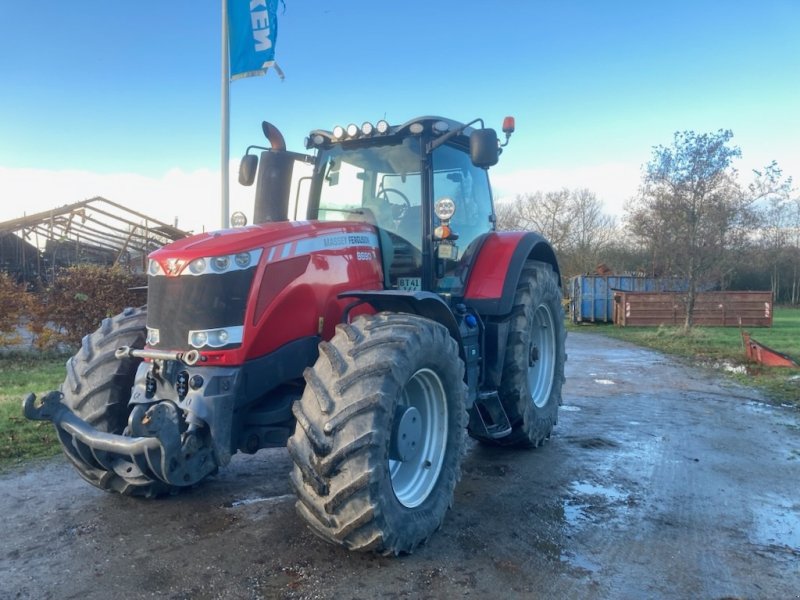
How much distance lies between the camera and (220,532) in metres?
3.95

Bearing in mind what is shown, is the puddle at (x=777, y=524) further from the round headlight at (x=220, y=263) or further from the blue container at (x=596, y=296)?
the blue container at (x=596, y=296)

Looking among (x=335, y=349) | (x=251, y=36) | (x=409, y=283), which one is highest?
(x=251, y=36)

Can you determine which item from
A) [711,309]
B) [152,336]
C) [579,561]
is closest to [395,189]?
[152,336]

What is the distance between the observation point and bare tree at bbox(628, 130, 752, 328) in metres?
16.7

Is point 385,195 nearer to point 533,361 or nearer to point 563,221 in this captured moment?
point 533,361

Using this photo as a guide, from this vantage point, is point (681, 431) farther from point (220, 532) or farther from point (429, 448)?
point (220, 532)

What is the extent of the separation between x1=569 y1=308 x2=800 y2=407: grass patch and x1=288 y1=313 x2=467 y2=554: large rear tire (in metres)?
6.80

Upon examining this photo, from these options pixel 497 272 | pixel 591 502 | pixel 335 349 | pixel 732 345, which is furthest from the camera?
pixel 732 345

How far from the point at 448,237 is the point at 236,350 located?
1964mm

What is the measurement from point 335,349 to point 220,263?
0.89 m

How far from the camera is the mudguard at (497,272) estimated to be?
5332 mm

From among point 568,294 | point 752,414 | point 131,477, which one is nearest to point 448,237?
point 131,477

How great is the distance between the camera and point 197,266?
3.81m

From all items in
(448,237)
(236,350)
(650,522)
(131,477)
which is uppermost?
(448,237)
